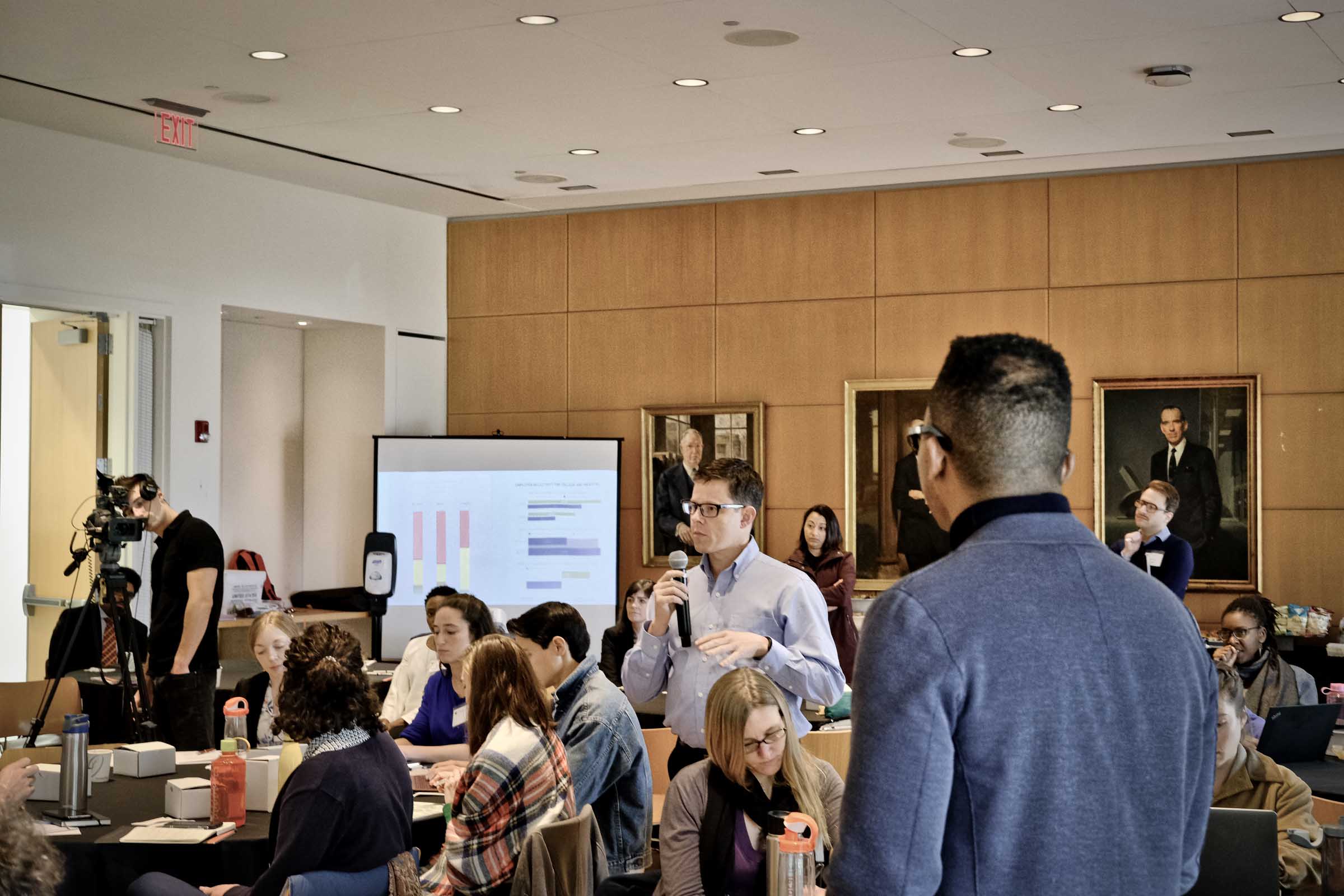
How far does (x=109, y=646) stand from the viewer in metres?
7.12

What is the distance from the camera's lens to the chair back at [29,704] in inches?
238

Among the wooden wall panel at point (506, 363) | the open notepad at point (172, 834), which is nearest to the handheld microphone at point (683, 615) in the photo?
the open notepad at point (172, 834)

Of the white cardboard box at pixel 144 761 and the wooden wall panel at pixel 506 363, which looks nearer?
the white cardboard box at pixel 144 761

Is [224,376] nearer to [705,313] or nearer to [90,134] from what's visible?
[90,134]

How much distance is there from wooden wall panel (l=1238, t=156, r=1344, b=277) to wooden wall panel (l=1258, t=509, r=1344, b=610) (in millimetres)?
1534

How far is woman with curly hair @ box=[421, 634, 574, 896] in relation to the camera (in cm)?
377

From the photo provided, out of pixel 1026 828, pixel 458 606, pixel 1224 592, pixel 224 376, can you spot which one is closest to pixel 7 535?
pixel 224 376

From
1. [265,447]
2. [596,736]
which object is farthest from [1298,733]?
Answer: [265,447]

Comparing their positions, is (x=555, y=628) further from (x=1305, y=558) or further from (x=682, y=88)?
(x=1305, y=558)

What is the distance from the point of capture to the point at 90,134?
8023mm

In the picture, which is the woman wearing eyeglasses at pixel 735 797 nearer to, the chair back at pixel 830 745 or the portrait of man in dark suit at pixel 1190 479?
the chair back at pixel 830 745

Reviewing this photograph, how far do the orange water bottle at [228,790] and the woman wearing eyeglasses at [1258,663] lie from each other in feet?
13.4

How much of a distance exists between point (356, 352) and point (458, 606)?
5.58 metres

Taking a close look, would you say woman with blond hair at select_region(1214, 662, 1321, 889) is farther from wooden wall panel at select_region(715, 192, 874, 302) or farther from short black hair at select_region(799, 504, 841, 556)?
wooden wall panel at select_region(715, 192, 874, 302)
